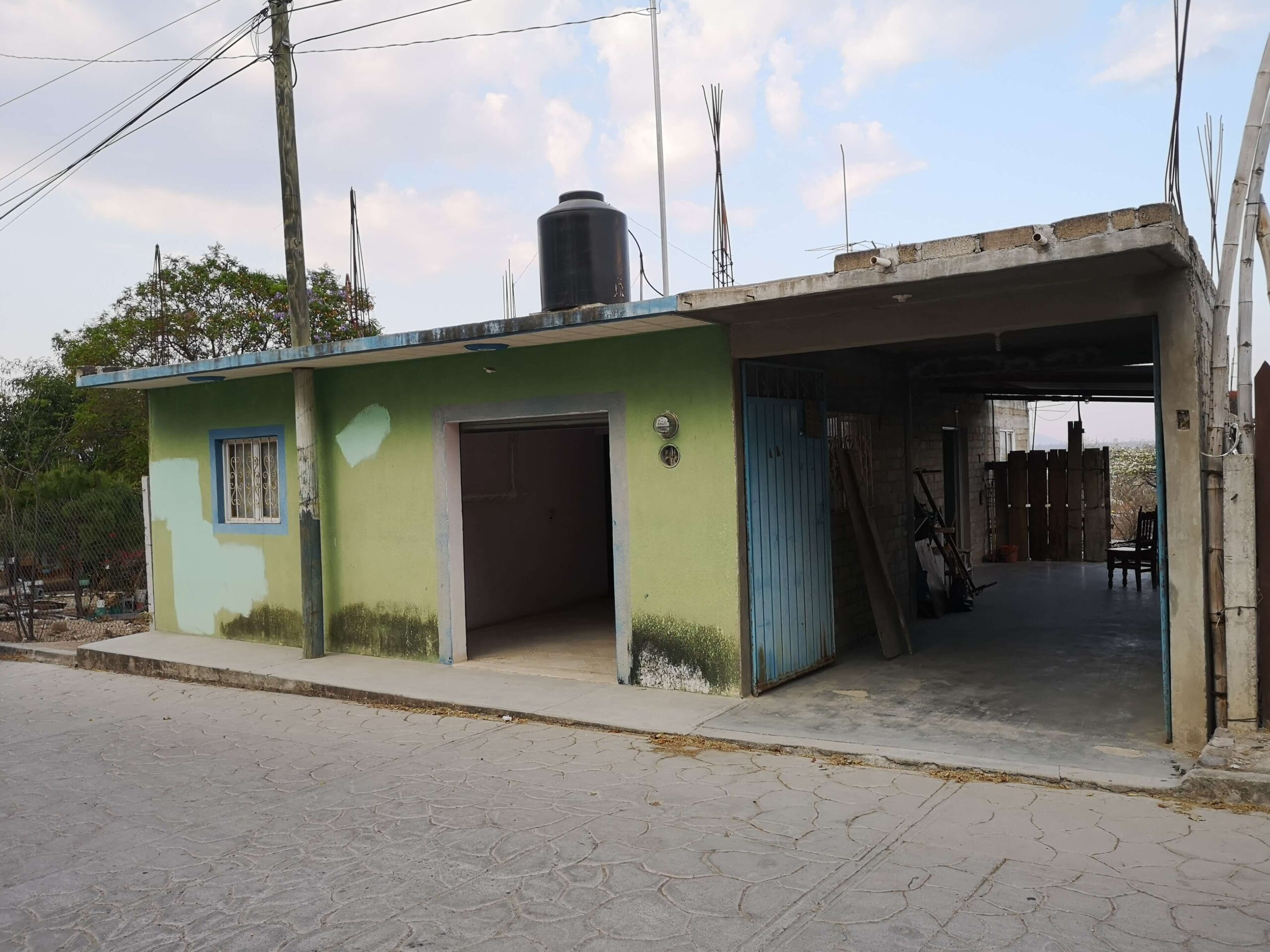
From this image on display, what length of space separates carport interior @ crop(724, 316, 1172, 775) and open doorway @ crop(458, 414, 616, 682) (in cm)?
237

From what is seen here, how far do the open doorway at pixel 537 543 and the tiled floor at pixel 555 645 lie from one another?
0.08 ft

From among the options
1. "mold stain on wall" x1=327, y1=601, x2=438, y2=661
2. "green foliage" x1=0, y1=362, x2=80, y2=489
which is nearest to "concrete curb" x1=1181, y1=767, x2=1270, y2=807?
"mold stain on wall" x1=327, y1=601, x2=438, y2=661

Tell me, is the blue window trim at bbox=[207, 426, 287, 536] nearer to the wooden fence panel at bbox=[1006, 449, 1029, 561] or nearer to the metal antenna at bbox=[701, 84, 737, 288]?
the metal antenna at bbox=[701, 84, 737, 288]

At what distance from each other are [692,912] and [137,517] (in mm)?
11621

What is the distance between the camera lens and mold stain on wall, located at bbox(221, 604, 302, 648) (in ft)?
32.4

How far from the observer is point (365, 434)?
30.7 ft

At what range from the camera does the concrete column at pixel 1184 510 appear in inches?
213

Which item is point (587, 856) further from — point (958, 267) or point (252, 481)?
point (252, 481)

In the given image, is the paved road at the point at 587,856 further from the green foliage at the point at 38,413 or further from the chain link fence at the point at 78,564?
the green foliage at the point at 38,413

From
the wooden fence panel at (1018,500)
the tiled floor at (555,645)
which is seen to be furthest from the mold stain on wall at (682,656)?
the wooden fence panel at (1018,500)

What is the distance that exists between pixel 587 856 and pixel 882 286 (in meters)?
3.50

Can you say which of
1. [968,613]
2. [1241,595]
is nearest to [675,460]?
[1241,595]

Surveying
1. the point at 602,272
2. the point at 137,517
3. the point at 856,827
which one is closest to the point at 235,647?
the point at 137,517

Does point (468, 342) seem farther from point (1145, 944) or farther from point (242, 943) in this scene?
point (1145, 944)
